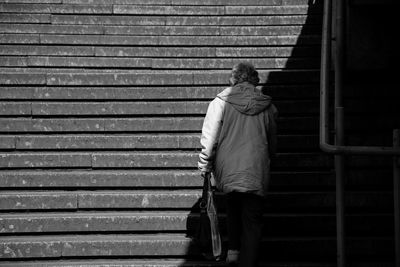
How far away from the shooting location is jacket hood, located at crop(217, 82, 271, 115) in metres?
5.34

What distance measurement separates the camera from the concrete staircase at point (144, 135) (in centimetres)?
572

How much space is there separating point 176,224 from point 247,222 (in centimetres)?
89

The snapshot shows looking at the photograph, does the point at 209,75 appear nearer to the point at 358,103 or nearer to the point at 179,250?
the point at 358,103

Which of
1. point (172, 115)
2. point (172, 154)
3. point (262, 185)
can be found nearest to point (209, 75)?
point (172, 115)

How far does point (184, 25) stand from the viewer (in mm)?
8648

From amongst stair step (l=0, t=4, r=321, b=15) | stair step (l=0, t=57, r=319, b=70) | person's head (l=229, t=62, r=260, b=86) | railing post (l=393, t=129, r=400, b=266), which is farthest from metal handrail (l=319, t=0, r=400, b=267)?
stair step (l=0, t=4, r=321, b=15)

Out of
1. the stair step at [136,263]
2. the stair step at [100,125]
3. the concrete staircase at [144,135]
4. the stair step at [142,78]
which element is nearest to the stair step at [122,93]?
the concrete staircase at [144,135]

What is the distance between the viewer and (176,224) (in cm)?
591

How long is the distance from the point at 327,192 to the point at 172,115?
171 centimetres

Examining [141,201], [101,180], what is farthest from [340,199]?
[101,180]

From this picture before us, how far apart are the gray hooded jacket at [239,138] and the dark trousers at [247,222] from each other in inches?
3.5

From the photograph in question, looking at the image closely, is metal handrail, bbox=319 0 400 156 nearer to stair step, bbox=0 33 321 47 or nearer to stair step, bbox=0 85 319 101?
stair step, bbox=0 85 319 101

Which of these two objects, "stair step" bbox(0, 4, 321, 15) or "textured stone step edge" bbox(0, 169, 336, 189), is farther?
"stair step" bbox(0, 4, 321, 15)

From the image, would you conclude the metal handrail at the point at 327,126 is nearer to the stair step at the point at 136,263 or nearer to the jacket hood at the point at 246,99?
the jacket hood at the point at 246,99
